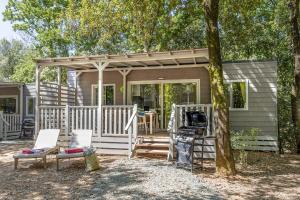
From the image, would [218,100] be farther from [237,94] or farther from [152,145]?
[237,94]

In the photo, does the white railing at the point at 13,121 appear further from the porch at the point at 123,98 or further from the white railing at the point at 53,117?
the white railing at the point at 53,117

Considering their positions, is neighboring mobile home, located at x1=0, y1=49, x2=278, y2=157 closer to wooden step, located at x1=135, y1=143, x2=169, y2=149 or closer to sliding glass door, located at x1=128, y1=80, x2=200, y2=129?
sliding glass door, located at x1=128, y1=80, x2=200, y2=129

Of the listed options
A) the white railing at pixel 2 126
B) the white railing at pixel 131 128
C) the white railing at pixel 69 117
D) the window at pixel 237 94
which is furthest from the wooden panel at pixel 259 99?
the white railing at pixel 2 126

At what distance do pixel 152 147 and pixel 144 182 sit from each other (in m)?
2.74

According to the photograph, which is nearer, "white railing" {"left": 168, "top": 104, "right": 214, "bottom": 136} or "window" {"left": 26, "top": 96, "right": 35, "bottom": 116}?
"white railing" {"left": 168, "top": 104, "right": 214, "bottom": 136}

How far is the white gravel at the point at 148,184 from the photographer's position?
195 inches

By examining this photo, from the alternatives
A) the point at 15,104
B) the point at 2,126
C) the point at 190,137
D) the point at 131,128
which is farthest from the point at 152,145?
the point at 15,104

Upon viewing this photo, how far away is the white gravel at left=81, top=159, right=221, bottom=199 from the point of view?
4949 mm

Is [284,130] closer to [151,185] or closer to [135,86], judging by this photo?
[135,86]

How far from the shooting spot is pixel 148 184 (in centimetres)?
551

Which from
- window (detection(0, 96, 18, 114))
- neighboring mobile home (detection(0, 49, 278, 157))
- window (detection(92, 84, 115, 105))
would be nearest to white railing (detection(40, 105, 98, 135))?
neighboring mobile home (detection(0, 49, 278, 157))

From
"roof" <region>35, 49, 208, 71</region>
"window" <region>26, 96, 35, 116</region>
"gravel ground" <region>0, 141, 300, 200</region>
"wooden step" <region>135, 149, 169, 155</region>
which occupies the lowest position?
"gravel ground" <region>0, 141, 300, 200</region>

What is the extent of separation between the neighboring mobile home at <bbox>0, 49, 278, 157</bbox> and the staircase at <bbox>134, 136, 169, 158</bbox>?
183 mm

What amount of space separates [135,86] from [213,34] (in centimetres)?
581
